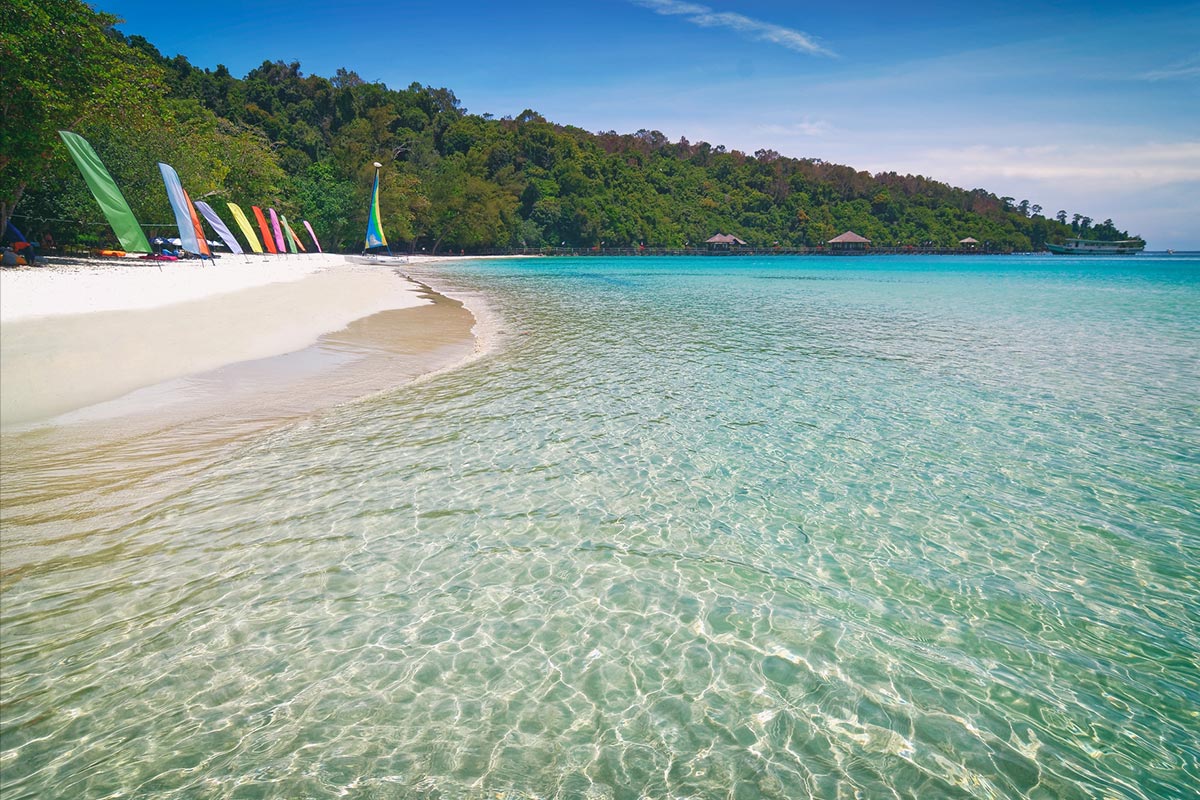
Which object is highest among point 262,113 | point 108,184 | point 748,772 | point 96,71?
point 262,113

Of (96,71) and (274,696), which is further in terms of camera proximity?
(96,71)

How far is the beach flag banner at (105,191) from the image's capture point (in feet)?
58.6

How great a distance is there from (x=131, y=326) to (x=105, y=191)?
34.3ft

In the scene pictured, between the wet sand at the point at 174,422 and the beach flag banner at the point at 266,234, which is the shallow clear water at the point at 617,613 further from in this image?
the beach flag banner at the point at 266,234

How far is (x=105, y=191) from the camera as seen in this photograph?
18781 mm

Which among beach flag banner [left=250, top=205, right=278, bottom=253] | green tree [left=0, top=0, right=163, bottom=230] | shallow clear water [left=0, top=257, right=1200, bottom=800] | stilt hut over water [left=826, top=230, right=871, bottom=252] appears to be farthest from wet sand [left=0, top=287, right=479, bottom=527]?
stilt hut over water [left=826, top=230, right=871, bottom=252]

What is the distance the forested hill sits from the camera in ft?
72.2

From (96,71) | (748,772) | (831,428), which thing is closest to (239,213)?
(96,71)

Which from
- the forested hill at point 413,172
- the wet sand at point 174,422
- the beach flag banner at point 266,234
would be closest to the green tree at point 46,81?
the forested hill at point 413,172

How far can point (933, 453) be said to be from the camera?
22.8 ft

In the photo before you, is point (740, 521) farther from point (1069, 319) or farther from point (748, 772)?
point (1069, 319)

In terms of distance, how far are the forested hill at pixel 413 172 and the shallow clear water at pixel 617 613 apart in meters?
22.8

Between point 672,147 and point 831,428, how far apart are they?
149 metres

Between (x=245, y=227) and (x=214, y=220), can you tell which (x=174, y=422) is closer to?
(x=214, y=220)
